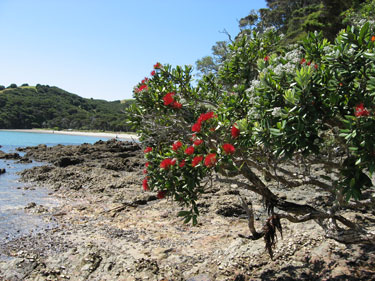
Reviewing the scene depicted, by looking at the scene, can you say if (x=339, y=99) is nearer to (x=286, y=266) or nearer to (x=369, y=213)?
(x=286, y=266)

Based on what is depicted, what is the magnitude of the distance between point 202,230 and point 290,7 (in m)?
44.7

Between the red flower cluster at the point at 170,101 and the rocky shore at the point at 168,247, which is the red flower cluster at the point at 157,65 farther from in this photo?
the rocky shore at the point at 168,247

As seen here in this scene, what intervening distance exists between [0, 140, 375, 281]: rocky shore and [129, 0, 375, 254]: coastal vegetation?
0.68 meters

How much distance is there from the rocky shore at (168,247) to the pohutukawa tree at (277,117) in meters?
0.70

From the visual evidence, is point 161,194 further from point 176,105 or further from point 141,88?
point 141,88

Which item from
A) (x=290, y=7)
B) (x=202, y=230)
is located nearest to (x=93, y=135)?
(x=290, y=7)

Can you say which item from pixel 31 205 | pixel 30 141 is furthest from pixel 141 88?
pixel 30 141

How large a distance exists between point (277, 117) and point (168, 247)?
158 inches

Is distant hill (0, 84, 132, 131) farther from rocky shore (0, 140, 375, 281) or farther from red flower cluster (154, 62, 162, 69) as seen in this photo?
red flower cluster (154, 62, 162, 69)

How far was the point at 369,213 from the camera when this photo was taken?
20.0 feet

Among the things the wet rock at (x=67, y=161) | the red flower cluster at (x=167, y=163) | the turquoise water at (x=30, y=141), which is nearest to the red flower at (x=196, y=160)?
the red flower cluster at (x=167, y=163)

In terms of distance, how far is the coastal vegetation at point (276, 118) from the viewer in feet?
8.26

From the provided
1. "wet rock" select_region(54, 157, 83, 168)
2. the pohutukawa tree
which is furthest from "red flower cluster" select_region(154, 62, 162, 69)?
"wet rock" select_region(54, 157, 83, 168)

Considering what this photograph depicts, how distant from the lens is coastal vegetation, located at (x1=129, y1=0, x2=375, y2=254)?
252 cm
